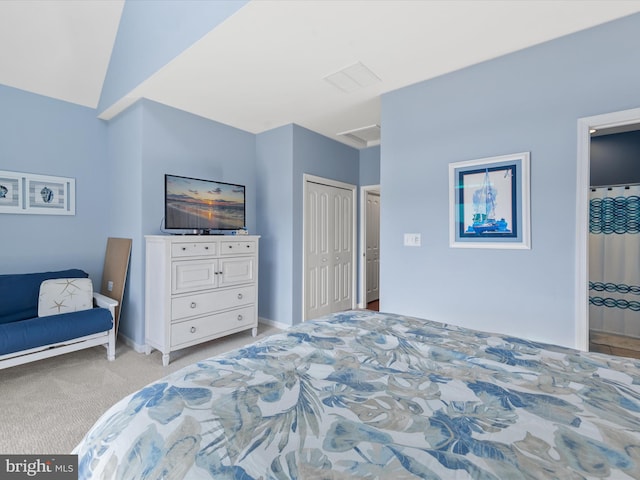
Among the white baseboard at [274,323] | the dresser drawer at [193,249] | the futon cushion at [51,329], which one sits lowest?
the white baseboard at [274,323]

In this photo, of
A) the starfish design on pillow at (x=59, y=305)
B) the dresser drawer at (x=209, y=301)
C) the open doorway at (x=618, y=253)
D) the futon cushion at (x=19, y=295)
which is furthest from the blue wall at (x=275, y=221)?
the open doorway at (x=618, y=253)

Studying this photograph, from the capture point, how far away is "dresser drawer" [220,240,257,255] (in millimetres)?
3315

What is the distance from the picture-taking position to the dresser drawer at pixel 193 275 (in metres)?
2.93

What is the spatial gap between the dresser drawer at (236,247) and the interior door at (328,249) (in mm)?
820

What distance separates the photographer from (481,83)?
2.49 meters

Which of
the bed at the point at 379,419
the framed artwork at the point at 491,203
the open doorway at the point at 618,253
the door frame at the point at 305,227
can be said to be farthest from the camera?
the door frame at the point at 305,227

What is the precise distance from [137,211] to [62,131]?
1385mm

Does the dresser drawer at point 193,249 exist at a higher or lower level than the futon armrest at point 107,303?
higher

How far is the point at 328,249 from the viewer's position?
177 inches

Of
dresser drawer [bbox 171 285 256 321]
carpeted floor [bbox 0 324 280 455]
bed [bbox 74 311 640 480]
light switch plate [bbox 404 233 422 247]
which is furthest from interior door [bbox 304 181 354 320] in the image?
bed [bbox 74 311 640 480]

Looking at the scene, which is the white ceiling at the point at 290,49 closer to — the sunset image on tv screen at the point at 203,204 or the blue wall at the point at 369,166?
the sunset image on tv screen at the point at 203,204

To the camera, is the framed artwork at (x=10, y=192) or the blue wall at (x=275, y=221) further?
the blue wall at (x=275, y=221)

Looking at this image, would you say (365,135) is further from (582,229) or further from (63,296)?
(63,296)

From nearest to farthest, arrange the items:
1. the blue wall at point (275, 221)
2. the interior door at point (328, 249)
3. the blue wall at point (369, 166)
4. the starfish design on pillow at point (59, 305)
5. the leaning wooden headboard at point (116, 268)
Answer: the starfish design on pillow at point (59, 305)
the leaning wooden headboard at point (116, 268)
the blue wall at point (275, 221)
the interior door at point (328, 249)
the blue wall at point (369, 166)
